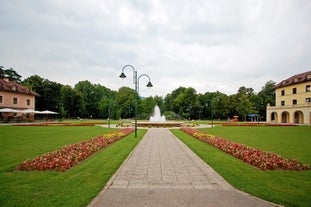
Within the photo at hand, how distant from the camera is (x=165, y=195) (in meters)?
4.72

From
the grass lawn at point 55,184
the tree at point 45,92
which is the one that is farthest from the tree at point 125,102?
the grass lawn at point 55,184

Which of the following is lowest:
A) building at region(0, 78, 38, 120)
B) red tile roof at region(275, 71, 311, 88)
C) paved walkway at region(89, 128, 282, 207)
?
paved walkway at region(89, 128, 282, 207)

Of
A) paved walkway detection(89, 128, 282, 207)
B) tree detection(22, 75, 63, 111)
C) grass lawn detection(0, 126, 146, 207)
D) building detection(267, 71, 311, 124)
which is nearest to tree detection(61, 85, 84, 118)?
tree detection(22, 75, 63, 111)

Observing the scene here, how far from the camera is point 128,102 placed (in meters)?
72.2

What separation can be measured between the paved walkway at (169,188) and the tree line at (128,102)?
4909 centimetres

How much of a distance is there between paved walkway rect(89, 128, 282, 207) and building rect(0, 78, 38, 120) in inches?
1919

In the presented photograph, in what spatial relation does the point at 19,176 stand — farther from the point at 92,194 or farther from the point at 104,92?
the point at 104,92

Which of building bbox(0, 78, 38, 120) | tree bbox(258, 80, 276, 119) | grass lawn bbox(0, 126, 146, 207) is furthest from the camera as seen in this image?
tree bbox(258, 80, 276, 119)

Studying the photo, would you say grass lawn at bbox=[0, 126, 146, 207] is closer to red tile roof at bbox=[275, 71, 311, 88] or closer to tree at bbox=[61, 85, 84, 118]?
red tile roof at bbox=[275, 71, 311, 88]

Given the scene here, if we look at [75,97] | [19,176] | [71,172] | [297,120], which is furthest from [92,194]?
[75,97]

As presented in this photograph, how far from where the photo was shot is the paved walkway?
436cm

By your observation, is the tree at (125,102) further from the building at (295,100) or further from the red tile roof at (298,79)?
the red tile roof at (298,79)

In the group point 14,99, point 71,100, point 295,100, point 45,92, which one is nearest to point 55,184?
point 14,99

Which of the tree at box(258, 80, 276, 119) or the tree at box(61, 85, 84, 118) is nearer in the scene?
the tree at box(61, 85, 84, 118)
